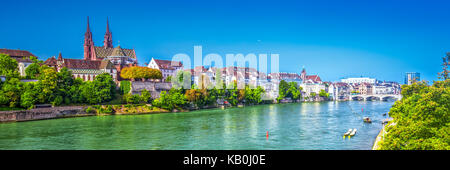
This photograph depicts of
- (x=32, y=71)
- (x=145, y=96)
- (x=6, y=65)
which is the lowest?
(x=145, y=96)

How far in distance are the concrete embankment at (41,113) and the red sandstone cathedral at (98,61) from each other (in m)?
10.9

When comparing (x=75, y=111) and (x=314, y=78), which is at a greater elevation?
(x=314, y=78)

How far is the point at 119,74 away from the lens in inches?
1831

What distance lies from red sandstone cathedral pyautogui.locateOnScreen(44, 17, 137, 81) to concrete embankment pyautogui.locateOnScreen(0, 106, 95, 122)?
10.9 metres

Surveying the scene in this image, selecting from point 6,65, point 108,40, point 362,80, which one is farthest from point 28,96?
point 362,80

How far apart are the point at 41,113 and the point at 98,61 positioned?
681 inches

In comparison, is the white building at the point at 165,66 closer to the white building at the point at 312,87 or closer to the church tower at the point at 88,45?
the church tower at the point at 88,45

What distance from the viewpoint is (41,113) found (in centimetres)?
2964

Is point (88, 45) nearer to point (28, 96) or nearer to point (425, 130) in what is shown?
point (28, 96)

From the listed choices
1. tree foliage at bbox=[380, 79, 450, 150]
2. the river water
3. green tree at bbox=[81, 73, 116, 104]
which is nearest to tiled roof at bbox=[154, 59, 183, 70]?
green tree at bbox=[81, 73, 116, 104]

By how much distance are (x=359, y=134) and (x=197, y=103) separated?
989 inches

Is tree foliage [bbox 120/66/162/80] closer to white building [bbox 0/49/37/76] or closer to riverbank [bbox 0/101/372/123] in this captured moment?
riverbank [bbox 0/101/372/123]

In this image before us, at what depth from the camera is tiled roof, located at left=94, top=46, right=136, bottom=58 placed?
5109 cm
